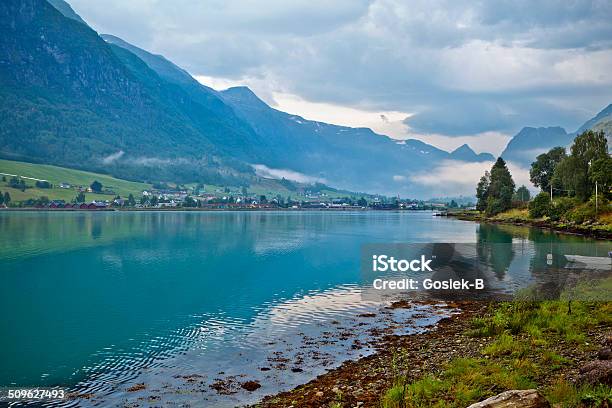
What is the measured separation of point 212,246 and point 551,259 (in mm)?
→ 71679

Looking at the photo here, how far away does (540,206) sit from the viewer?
162750 millimetres

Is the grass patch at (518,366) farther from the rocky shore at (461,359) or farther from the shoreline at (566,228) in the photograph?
the shoreline at (566,228)

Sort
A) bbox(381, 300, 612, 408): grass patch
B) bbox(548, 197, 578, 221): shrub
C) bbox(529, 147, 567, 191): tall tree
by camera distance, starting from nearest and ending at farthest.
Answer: bbox(381, 300, 612, 408): grass patch → bbox(548, 197, 578, 221): shrub → bbox(529, 147, 567, 191): tall tree

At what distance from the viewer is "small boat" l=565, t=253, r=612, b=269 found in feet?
169

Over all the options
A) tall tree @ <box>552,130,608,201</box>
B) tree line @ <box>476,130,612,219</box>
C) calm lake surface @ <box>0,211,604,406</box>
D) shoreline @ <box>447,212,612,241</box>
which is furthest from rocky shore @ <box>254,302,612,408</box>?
tall tree @ <box>552,130,608,201</box>

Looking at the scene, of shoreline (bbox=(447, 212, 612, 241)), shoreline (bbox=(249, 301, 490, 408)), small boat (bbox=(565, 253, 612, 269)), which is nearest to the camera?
shoreline (bbox=(249, 301, 490, 408))

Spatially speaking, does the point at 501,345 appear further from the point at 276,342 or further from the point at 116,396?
the point at 116,396

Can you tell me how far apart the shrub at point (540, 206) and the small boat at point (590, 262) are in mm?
110573

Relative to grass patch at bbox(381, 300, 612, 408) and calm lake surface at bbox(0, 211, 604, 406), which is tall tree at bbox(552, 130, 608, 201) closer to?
calm lake surface at bbox(0, 211, 604, 406)

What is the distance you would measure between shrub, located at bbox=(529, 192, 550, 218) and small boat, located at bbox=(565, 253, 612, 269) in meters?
111

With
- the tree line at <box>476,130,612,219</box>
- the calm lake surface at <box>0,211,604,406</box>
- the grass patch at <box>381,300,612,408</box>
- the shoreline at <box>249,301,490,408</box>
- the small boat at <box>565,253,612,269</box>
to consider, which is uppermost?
the tree line at <box>476,130,612,219</box>

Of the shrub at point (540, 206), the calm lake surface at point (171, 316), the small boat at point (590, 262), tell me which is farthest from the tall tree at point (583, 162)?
the small boat at point (590, 262)

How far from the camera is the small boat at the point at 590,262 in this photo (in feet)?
169

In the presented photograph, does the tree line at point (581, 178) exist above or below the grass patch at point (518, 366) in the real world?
above
